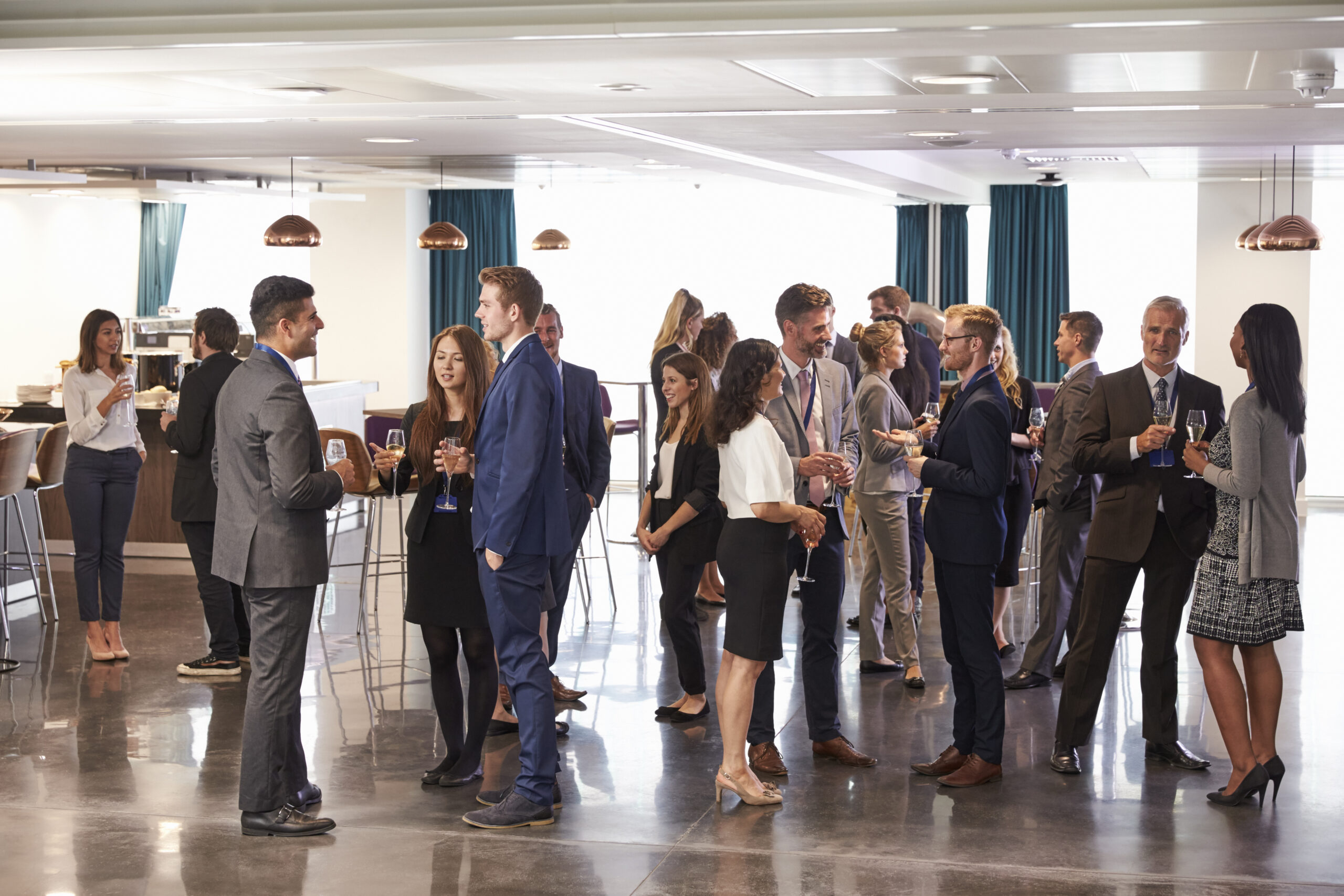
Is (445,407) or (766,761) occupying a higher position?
(445,407)

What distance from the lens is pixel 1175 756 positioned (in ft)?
15.7

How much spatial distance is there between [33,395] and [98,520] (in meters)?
3.02

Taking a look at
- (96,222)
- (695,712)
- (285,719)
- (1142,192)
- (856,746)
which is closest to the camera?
(285,719)

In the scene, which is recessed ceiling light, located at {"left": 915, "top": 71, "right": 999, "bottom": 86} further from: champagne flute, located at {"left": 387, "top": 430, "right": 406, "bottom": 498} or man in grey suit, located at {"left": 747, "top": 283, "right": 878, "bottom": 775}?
champagne flute, located at {"left": 387, "top": 430, "right": 406, "bottom": 498}

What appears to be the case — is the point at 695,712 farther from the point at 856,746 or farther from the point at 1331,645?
the point at 1331,645

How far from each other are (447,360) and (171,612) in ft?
12.5

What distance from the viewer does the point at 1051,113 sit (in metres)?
6.54

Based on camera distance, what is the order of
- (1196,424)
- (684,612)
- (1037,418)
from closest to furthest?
(1196,424)
(684,612)
(1037,418)

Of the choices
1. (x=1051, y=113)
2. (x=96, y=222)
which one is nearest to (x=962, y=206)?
(x=1051, y=113)

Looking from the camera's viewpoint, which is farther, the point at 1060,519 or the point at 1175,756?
the point at 1060,519

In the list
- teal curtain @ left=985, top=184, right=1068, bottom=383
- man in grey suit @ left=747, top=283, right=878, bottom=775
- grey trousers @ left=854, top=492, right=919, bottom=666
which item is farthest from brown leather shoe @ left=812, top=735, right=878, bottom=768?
teal curtain @ left=985, top=184, right=1068, bottom=383

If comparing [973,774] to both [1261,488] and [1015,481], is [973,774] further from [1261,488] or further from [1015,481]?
[1015,481]

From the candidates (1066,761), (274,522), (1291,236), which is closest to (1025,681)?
(1066,761)

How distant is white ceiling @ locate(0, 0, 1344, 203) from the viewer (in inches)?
152
